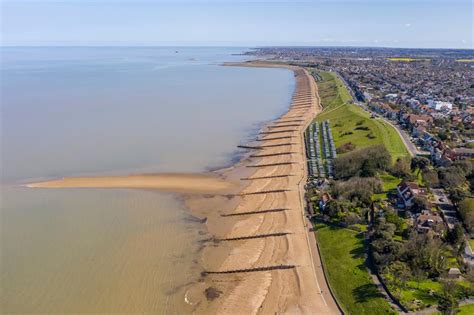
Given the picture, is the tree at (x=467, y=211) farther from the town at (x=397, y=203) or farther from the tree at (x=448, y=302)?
the tree at (x=448, y=302)

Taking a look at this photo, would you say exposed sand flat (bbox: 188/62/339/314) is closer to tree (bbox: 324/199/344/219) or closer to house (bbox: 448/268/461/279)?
tree (bbox: 324/199/344/219)

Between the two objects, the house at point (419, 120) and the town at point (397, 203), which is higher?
the house at point (419, 120)

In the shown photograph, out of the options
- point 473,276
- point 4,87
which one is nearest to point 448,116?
point 473,276

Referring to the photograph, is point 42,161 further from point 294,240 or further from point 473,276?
point 473,276

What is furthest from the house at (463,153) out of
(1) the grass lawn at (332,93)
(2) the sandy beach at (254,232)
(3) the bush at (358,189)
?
(1) the grass lawn at (332,93)

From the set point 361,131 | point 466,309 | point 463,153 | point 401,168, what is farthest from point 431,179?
point 361,131

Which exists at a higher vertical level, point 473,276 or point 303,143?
point 303,143
